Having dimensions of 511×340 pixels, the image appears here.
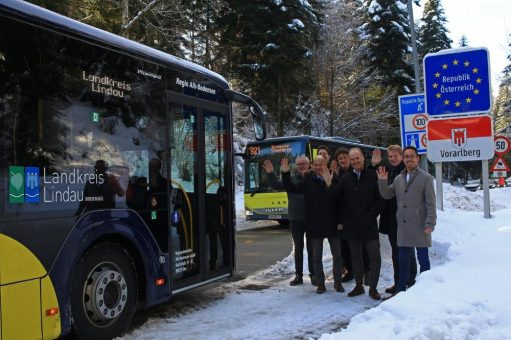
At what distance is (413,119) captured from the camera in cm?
1491

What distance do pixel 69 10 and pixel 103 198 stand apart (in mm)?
15285

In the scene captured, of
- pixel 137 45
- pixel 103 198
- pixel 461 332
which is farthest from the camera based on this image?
pixel 137 45

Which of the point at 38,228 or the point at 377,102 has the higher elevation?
the point at 377,102

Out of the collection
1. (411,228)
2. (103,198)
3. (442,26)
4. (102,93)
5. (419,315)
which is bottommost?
(419,315)

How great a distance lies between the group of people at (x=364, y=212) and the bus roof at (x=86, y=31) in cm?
199

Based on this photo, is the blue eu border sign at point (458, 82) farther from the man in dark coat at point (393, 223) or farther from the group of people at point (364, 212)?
the man in dark coat at point (393, 223)

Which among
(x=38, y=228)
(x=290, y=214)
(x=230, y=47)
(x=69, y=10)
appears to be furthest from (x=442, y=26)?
(x=38, y=228)

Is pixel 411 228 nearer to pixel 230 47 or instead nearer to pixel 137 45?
pixel 137 45

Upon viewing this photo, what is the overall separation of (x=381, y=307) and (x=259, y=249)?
7800mm

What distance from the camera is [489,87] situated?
462 inches

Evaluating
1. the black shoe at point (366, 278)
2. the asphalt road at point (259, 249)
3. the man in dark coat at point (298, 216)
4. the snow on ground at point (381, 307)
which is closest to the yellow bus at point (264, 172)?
the asphalt road at point (259, 249)

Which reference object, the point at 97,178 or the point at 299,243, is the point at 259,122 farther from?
the point at 97,178

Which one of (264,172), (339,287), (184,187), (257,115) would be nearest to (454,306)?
(339,287)

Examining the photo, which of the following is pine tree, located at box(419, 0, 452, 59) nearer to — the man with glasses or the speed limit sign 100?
the speed limit sign 100
